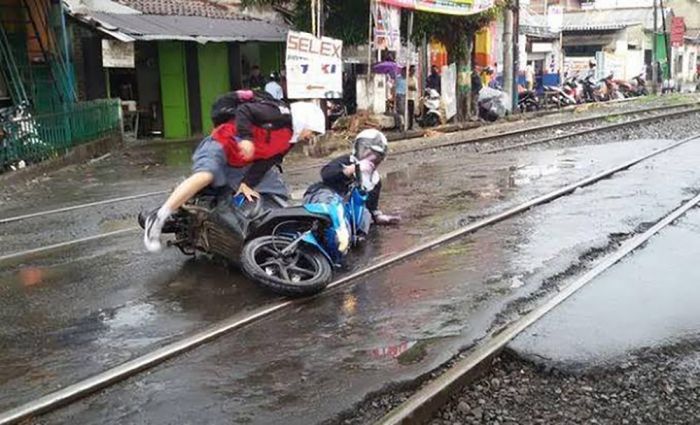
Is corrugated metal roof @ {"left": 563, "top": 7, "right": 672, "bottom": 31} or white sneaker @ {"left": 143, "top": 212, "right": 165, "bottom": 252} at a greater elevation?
corrugated metal roof @ {"left": 563, "top": 7, "right": 672, "bottom": 31}

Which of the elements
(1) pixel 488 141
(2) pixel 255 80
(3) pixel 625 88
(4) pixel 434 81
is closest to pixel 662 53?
(3) pixel 625 88

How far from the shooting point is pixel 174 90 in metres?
23.0

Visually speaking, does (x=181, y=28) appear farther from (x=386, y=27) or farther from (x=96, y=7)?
(x=386, y=27)

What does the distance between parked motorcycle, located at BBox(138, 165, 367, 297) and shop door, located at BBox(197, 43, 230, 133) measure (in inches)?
655

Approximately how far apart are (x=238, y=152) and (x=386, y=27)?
524 inches

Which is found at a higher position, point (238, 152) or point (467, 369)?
point (238, 152)

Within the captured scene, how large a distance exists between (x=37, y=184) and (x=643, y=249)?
9.99 metres

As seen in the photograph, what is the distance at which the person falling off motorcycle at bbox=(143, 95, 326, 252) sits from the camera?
663 cm

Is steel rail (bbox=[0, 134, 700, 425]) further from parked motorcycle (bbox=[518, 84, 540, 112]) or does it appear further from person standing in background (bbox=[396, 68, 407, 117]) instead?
parked motorcycle (bbox=[518, 84, 540, 112])

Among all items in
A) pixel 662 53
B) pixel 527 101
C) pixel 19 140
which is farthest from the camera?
pixel 662 53

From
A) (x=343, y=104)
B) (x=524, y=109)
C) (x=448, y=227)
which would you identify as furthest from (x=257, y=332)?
(x=524, y=109)

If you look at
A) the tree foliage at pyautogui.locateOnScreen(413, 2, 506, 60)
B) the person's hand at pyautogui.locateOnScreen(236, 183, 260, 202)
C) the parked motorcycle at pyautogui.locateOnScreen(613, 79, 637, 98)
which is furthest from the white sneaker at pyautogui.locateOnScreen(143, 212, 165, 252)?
the parked motorcycle at pyautogui.locateOnScreen(613, 79, 637, 98)

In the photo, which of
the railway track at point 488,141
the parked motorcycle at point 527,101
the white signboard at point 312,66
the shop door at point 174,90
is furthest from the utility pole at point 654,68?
the white signboard at point 312,66

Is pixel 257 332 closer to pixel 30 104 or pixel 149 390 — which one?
pixel 149 390
